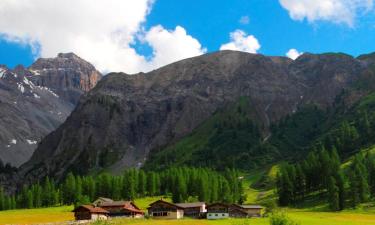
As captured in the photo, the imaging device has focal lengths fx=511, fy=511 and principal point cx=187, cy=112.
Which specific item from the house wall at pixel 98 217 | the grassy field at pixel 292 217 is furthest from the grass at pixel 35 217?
the house wall at pixel 98 217

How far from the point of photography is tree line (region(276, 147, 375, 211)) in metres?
Answer: 161

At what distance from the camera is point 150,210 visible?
497ft

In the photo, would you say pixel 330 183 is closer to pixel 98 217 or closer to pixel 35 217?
pixel 98 217

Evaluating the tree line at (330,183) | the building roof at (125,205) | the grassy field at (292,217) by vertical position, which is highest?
the tree line at (330,183)

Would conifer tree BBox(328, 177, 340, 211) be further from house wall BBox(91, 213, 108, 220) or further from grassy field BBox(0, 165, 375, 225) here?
house wall BBox(91, 213, 108, 220)

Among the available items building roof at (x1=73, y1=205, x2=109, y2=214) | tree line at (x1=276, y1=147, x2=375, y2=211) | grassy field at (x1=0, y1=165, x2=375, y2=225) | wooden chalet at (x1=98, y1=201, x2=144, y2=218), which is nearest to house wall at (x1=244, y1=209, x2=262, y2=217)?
grassy field at (x1=0, y1=165, x2=375, y2=225)

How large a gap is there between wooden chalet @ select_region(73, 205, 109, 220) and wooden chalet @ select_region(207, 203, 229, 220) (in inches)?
1171

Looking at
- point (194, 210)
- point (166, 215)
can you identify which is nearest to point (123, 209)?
point (166, 215)

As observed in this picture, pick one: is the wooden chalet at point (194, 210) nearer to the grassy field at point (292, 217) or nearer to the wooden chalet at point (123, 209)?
the wooden chalet at point (123, 209)

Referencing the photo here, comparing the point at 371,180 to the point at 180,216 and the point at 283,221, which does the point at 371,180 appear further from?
the point at 283,221

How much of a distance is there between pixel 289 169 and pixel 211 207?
61.8m

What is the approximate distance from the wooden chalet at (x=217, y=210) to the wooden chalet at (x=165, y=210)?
943 centimetres

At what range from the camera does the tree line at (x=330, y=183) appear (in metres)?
161

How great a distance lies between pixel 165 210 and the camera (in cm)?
14900
